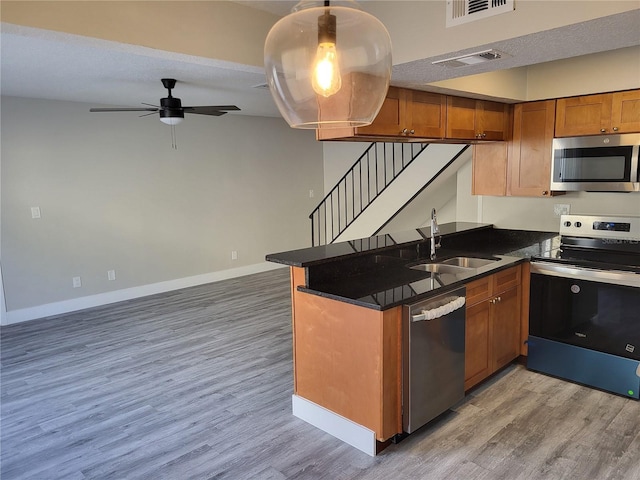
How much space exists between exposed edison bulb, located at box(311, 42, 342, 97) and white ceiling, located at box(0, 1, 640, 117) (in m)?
1.31

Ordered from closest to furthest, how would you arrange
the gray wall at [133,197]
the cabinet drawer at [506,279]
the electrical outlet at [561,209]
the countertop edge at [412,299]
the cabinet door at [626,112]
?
the countertop edge at [412,299]
the cabinet drawer at [506,279]
the cabinet door at [626,112]
the electrical outlet at [561,209]
the gray wall at [133,197]

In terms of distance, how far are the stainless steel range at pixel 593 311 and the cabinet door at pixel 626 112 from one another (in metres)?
0.72

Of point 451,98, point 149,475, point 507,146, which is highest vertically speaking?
point 451,98

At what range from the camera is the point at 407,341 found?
250cm

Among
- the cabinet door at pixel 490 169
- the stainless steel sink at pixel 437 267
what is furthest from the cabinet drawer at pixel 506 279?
the cabinet door at pixel 490 169

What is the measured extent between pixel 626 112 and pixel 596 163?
0.41 metres

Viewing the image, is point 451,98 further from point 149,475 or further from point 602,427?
point 149,475

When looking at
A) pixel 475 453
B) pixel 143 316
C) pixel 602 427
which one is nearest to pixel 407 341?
pixel 475 453

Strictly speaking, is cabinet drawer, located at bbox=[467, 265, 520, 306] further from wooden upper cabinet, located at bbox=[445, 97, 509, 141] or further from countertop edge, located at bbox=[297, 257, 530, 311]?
wooden upper cabinet, located at bbox=[445, 97, 509, 141]

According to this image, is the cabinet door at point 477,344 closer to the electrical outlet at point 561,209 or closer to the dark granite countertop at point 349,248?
the dark granite countertop at point 349,248

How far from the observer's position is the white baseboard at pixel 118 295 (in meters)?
5.24

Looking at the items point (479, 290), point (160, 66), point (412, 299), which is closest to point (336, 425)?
point (412, 299)

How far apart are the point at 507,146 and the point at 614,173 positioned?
91cm

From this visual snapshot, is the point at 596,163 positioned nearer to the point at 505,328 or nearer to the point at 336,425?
the point at 505,328
